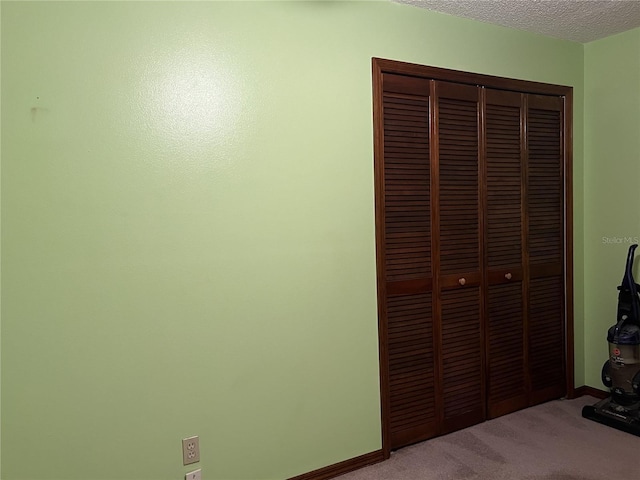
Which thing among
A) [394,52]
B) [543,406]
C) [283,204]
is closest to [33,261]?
[283,204]

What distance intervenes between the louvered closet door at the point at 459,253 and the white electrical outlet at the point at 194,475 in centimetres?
147

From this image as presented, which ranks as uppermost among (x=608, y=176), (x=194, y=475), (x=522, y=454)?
(x=608, y=176)

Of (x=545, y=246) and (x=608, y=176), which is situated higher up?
(x=608, y=176)

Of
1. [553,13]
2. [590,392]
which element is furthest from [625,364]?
[553,13]

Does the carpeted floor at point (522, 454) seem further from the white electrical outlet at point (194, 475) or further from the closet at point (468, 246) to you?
the white electrical outlet at point (194, 475)

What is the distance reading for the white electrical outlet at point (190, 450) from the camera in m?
2.08

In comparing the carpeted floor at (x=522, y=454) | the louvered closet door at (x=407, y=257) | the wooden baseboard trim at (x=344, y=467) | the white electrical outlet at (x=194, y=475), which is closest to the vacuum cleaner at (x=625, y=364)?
the carpeted floor at (x=522, y=454)

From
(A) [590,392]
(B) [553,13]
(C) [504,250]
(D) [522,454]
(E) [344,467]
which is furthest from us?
(A) [590,392]

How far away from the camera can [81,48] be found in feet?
6.04

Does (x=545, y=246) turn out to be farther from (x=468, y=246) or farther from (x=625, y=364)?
(x=625, y=364)

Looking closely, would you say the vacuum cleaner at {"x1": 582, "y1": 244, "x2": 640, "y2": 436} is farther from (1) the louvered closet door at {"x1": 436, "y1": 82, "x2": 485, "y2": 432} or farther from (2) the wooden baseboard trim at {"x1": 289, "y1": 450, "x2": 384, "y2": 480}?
(2) the wooden baseboard trim at {"x1": 289, "y1": 450, "x2": 384, "y2": 480}

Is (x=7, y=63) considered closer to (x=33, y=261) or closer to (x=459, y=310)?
(x=33, y=261)

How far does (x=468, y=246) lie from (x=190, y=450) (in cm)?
191

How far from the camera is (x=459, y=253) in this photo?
113 inches
